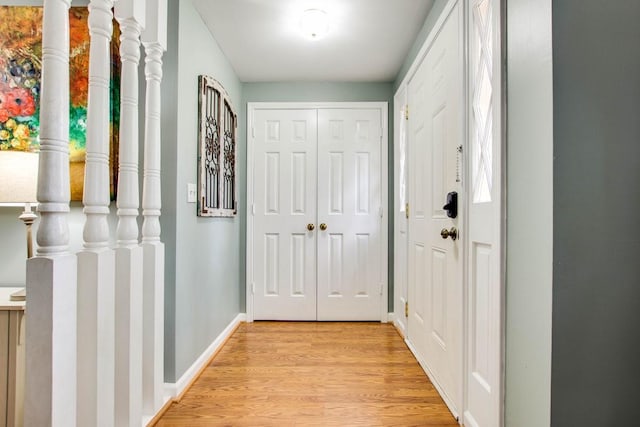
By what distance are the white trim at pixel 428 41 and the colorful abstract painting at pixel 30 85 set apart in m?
1.75

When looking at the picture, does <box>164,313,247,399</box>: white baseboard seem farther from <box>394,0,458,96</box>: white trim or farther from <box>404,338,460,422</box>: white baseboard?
<box>394,0,458,96</box>: white trim

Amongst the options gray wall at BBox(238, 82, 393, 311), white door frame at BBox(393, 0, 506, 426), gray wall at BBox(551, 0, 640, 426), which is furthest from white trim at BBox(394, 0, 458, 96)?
gray wall at BBox(551, 0, 640, 426)

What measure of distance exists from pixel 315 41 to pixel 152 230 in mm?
1819

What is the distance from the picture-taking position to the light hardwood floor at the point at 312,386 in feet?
5.42

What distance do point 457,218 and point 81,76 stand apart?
2.05 meters

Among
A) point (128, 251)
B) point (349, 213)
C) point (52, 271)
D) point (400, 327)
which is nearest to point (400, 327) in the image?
point (400, 327)

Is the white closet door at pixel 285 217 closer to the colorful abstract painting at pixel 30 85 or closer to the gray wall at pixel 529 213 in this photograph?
the colorful abstract painting at pixel 30 85

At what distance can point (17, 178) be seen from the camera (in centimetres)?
139

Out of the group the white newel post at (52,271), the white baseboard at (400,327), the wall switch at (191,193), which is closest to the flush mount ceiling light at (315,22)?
the wall switch at (191,193)

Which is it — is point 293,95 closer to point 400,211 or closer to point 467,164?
point 400,211

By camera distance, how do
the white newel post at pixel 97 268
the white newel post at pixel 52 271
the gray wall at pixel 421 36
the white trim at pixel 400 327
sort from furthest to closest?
the white trim at pixel 400 327
the gray wall at pixel 421 36
the white newel post at pixel 97 268
the white newel post at pixel 52 271

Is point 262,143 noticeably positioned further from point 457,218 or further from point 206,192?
point 457,218

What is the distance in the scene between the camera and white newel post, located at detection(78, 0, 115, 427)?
1.07 m

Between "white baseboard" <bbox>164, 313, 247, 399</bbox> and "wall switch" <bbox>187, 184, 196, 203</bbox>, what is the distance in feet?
3.27
